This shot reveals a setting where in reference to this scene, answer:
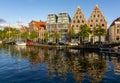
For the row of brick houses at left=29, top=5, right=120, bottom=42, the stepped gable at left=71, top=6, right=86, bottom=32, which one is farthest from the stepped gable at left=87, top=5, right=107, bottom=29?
the stepped gable at left=71, top=6, right=86, bottom=32

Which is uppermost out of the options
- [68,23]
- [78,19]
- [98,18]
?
[78,19]

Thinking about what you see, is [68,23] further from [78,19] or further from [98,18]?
[98,18]

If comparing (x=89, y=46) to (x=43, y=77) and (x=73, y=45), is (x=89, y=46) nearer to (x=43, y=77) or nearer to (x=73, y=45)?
(x=73, y=45)

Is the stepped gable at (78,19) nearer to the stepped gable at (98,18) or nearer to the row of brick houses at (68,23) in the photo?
the row of brick houses at (68,23)

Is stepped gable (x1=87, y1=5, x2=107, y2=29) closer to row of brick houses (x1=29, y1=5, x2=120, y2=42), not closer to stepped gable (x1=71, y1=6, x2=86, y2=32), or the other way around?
row of brick houses (x1=29, y1=5, x2=120, y2=42)

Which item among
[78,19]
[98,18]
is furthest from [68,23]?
[98,18]

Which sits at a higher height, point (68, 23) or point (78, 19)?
point (78, 19)

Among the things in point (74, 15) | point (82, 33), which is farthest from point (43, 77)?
point (74, 15)

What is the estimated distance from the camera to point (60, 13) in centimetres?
12300

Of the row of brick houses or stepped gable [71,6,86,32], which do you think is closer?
the row of brick houses

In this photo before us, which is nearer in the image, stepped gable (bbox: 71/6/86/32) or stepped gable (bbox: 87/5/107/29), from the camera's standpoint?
stepped gable (bbox: 87/5/107/29)

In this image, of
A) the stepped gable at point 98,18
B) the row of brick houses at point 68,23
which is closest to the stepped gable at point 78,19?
the row of brick houses at point 68,23

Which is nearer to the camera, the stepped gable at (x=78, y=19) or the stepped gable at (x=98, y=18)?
the stepped gable at (x=98, y=18)

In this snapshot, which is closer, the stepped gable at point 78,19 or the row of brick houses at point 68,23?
the row of brick houses at point 68,23
